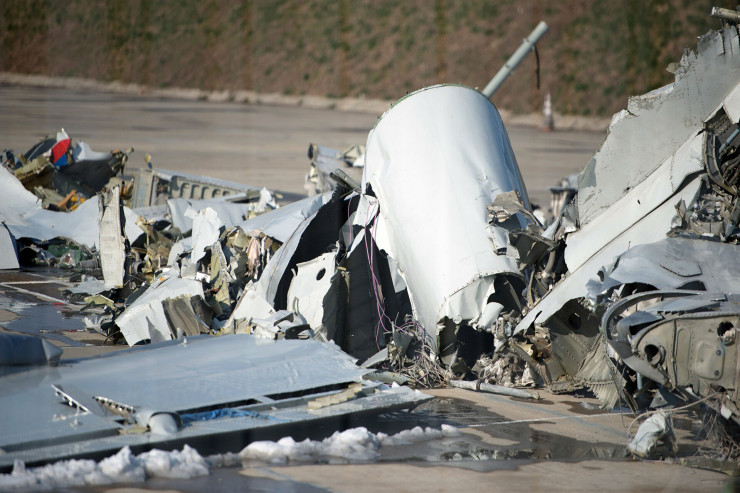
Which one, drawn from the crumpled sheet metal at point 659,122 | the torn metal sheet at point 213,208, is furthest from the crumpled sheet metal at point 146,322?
the crumpled sheet metal at point 659,122

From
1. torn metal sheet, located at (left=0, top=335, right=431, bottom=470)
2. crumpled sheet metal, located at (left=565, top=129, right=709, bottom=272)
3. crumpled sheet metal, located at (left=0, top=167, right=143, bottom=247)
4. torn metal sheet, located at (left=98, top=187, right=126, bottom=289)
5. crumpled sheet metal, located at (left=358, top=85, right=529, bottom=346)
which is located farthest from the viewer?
crumpled sheet metal, located at (left=0, top=167, right=143, bottom=247)

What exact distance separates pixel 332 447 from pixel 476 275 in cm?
221

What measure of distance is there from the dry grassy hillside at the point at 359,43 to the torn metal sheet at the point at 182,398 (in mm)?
40273

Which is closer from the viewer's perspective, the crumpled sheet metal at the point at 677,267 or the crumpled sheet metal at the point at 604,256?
the crumpled sheet metal at the point at 677,267

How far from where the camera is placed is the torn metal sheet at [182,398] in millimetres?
4598

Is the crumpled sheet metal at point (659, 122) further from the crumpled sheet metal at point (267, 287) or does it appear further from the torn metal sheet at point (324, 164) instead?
the torn metal sheet at point (324, 164)

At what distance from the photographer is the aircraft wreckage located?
510cm

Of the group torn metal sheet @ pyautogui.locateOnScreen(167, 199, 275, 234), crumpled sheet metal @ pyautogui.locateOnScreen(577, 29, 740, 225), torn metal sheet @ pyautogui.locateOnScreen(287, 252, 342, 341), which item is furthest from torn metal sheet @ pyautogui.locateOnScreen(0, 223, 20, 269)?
crumpled sheet metal @ pyautogui.locateOnScreen(577, 29, 740, 225)

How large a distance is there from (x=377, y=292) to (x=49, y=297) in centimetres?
395

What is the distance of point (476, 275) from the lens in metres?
6.69

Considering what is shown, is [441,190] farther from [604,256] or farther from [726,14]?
[726,14]

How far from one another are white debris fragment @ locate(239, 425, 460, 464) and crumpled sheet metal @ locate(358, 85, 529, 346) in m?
1.54

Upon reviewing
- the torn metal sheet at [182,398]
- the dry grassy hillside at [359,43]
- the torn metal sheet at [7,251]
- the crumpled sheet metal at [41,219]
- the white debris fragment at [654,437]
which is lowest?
the white debris fragment at [654,437]

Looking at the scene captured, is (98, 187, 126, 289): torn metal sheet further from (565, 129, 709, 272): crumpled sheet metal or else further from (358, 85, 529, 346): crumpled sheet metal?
(565, 129, 709, 272): crumpled sheet metal
